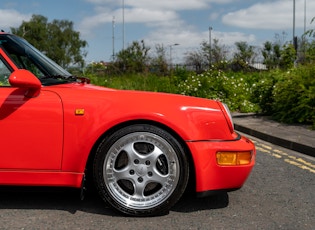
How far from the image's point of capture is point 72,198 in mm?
3812

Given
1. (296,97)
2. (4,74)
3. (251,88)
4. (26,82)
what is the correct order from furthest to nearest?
(251,88), (296,97), (4,74), (26,82)

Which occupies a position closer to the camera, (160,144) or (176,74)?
(160,144)

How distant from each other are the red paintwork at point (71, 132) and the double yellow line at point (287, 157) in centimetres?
238

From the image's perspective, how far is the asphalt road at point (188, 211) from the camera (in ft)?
10.5

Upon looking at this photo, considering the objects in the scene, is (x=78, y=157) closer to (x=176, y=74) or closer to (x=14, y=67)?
(x=14, y=67)

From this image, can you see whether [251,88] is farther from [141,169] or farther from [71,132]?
[71,132]

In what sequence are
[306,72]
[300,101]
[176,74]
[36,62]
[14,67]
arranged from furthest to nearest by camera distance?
1. [176,74]
2. [306,72]
3. [300,101]
4. [36,62]
5. [14,67]

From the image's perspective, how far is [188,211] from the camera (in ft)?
11.5

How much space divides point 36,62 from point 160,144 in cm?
135

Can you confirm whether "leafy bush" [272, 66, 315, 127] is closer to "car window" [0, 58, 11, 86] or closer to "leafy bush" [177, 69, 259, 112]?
"leafy bush" [177, 69, 259, 112]

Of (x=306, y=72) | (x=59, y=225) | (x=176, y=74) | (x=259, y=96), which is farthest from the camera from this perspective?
(x=176, y=74)

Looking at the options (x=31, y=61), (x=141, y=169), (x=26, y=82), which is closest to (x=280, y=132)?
(x=141, y=169)

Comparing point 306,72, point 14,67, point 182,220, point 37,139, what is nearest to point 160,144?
point 182,220

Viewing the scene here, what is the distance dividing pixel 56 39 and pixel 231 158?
71821 mm
